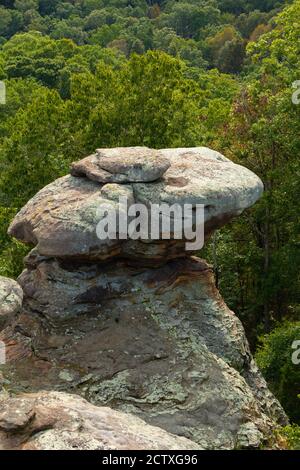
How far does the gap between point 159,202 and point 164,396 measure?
385 centimetres

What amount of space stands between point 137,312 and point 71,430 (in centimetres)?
545

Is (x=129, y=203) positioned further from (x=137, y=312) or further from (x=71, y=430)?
(x=71, y=430)

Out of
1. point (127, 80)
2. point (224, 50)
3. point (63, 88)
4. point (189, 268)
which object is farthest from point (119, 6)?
point (189, 268)

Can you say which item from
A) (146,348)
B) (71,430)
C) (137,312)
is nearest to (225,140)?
(137,312)

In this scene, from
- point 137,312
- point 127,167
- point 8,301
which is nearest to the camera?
→ point 8,301

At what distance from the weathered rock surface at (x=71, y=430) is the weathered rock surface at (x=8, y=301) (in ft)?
5.71

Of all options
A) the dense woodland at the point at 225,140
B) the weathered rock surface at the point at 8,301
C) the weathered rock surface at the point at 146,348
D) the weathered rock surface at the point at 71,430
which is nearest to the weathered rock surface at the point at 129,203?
the weathered rock surface at the point at 146,348

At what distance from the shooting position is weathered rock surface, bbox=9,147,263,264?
15.0m

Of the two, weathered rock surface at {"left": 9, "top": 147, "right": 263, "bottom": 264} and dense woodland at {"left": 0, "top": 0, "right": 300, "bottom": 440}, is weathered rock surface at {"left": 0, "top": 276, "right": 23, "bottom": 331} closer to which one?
weathered rock surface at {"left": 9, "top": 147, "right": 263, "bottom": 264}

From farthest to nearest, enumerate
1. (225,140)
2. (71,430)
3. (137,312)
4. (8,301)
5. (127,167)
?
(225,140) → (137,312) → (127,167) → (8,301) → (71,430)

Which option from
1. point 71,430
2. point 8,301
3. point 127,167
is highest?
point 127,167

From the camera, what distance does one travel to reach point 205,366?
1503 cm

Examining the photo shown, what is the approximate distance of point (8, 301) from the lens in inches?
498

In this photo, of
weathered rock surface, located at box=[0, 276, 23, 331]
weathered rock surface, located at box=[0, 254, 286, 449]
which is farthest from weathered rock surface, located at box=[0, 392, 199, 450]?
weathered rock surface, located at box=[0, 254, 286, 449]
